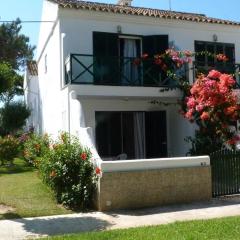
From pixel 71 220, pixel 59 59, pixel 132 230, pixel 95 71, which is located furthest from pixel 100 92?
pixel 132 230

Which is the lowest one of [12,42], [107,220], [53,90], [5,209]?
[107,220]

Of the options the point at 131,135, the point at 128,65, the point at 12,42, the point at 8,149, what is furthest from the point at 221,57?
the point at 12,42

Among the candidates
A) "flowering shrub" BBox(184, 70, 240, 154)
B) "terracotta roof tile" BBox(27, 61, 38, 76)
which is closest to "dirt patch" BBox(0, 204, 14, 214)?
"flowering shrub" BBox(184, 70, 240, 154)

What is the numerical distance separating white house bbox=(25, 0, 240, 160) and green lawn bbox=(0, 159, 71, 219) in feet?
7.97

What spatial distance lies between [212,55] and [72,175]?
9494 mm

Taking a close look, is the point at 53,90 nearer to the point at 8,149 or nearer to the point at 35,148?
the point at 35,148

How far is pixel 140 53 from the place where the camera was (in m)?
18.3

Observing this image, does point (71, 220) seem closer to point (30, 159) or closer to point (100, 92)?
point (100, 92)

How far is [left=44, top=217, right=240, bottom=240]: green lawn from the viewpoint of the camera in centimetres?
783

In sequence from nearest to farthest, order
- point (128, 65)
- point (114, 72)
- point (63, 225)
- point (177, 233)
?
1. point (177, 233)
2. point (63, 225)
3. point (114, 72)
4. point (128, 65)

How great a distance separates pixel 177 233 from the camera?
8094 mm

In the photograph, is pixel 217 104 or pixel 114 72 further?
pixel 114 72

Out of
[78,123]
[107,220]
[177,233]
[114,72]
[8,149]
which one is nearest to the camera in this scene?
[177,233]

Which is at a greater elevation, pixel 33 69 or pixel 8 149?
pixel 33 69
